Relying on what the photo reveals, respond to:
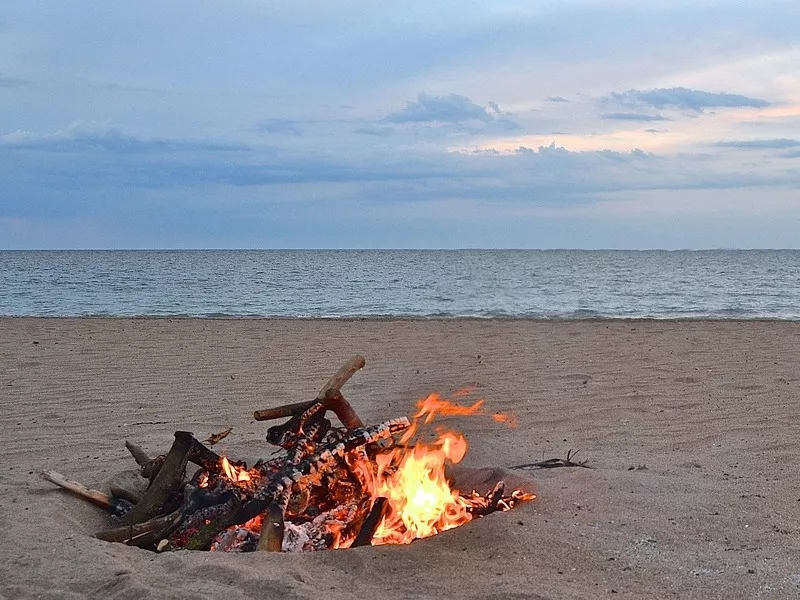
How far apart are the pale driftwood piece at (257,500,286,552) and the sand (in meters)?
0.08

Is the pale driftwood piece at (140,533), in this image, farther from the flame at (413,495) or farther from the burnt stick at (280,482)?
the flame at (413,495)

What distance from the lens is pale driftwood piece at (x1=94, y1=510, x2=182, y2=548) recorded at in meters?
4.12

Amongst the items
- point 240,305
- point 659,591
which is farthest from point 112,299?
point 659,591

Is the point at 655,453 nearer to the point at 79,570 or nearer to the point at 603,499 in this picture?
the point at 603,499

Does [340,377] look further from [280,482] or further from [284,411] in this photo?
[280,482]

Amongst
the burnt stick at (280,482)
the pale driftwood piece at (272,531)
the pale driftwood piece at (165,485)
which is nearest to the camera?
the pale driftwood piece at (272,531)

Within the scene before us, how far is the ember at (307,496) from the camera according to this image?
404 cm

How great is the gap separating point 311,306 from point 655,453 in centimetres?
2112

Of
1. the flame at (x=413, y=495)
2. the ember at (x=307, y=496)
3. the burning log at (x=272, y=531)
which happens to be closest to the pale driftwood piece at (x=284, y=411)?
the ember at (x=307, y=496)

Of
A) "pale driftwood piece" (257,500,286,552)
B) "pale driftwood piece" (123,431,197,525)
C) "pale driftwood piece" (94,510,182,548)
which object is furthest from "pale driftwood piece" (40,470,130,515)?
"pale driftwood piece" (257,500,286,552)

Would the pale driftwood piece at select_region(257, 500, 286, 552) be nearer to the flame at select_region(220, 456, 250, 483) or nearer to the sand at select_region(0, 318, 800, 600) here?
the sand at select_region(0, 318, 800, 600)

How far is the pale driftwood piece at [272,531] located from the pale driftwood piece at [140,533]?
22.5 inches

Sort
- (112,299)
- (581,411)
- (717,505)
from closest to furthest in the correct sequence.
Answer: (717,505) → (581,411) → (112,299)

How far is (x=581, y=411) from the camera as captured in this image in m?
7.59
